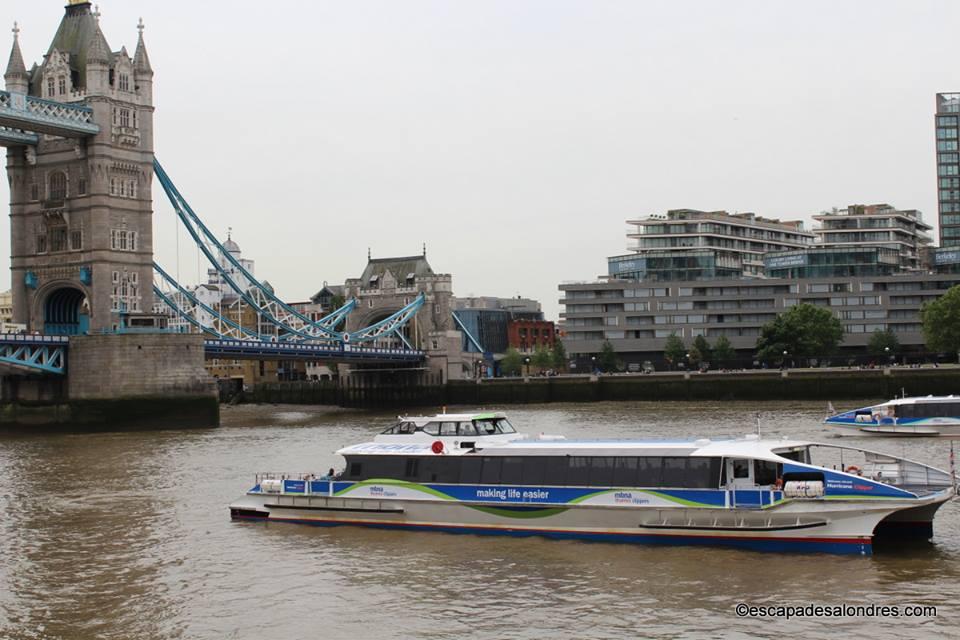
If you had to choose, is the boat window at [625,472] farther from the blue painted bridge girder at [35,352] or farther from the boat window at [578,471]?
the blue painted bridge girder at [35,352]

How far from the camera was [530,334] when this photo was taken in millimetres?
147875

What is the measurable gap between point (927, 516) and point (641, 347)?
276 ft

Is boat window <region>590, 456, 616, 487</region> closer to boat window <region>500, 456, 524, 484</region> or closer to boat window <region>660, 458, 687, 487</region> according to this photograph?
boat window <region>660, 458, 687, 487</region>

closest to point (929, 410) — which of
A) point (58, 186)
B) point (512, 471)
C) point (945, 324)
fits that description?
point (512, 471)

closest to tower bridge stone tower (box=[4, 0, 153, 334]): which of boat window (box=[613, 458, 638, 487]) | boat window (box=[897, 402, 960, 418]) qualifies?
boat window (box=[897, 402, 960, 418])

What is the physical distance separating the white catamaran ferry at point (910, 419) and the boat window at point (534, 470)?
2488 cm

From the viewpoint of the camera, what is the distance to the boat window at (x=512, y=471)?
23797 millimetres

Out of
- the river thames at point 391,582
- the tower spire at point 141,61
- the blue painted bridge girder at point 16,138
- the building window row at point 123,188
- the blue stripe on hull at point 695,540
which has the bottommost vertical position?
the river thames at point 391,582

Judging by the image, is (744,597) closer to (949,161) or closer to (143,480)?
(143,480)

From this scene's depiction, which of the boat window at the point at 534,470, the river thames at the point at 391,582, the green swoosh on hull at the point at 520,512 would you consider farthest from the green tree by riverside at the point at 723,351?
the green swoosh on hull at the point at 520,512

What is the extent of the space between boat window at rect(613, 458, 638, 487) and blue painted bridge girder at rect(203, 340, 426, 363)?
45.5 m

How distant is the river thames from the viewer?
56.7 feet

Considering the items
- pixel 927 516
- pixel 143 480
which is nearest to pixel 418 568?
pixel 927 516

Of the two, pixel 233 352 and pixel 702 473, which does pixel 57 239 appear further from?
pixel 702 473
